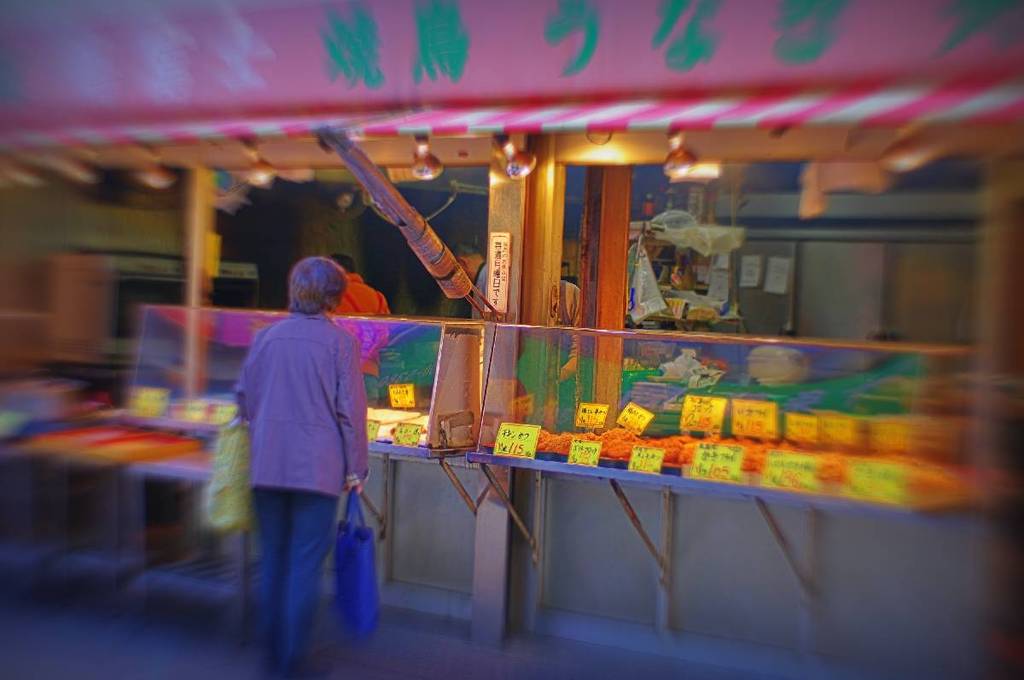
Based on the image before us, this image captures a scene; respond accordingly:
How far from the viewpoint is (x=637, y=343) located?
3.75 m

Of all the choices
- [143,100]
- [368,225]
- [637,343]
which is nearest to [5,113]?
[143,100]

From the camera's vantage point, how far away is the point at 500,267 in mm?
4188

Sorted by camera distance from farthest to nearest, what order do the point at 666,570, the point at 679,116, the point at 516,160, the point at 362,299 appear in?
the point at 362,299
the point at 516,160
the point at 666,570
the point at 679,116

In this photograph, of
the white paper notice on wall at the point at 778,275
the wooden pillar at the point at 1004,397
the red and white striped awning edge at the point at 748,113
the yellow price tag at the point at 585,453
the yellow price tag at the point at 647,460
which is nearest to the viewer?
the red and white striped awning edge at the point at 748,113

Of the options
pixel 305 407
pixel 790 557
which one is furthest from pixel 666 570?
pixel 305 407

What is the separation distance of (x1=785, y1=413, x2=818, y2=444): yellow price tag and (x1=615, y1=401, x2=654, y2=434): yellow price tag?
60 centimetres

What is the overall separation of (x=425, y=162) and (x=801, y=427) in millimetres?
2240

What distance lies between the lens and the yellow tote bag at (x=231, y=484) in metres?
3.53

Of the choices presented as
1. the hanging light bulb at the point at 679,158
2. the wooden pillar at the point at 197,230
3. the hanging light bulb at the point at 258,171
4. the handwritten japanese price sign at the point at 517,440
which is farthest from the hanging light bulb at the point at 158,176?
the hanging light bulb at the point at 679,158

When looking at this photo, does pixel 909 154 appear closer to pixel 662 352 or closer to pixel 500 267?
pixel 662 352

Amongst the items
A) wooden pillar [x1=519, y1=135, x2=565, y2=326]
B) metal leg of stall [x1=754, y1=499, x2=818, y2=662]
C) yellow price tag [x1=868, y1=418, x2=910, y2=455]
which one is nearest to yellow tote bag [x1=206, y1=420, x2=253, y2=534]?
wooden pillar [x1=519, y1=135, x2=565, y2=326]

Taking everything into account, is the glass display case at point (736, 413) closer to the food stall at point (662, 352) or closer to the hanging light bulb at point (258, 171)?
the food stall at point (662, 352)

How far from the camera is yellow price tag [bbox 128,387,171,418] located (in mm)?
4664

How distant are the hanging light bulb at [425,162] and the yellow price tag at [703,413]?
175cm
